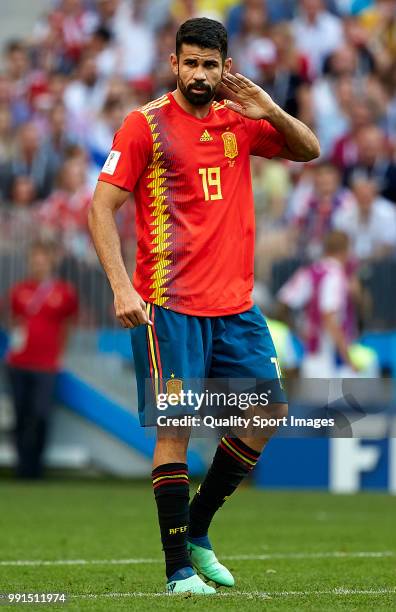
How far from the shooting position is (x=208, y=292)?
21.0 feet

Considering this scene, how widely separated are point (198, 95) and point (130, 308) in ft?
3.30

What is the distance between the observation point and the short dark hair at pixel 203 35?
6254 mm

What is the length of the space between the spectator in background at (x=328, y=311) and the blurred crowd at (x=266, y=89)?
0.71 meters

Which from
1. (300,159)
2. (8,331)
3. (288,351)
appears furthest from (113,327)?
(300,159)

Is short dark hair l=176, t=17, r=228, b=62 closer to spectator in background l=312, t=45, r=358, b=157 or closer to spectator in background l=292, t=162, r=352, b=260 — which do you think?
spectator in background l=292, t=162, r=352, b=260

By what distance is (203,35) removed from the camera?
6.25 meters

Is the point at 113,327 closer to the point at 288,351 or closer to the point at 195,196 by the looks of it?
the point at 288,351

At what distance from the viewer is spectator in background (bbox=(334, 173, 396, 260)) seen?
14383 millimetres

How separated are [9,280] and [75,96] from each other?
372cm

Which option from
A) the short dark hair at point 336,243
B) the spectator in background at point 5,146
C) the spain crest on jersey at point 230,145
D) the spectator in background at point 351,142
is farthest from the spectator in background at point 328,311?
the spain crest on jersey at point 230,145

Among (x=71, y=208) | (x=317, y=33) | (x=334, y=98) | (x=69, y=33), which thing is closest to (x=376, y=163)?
(x=334, y=98)

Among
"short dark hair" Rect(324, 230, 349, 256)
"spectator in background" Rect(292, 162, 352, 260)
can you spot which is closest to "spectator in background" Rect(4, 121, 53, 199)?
"spectator in background" Rect(292, 162, 352, 260)

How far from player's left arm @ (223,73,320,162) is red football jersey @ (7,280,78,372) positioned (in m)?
8.80

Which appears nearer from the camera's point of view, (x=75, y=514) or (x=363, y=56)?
(x=75, y=514)
